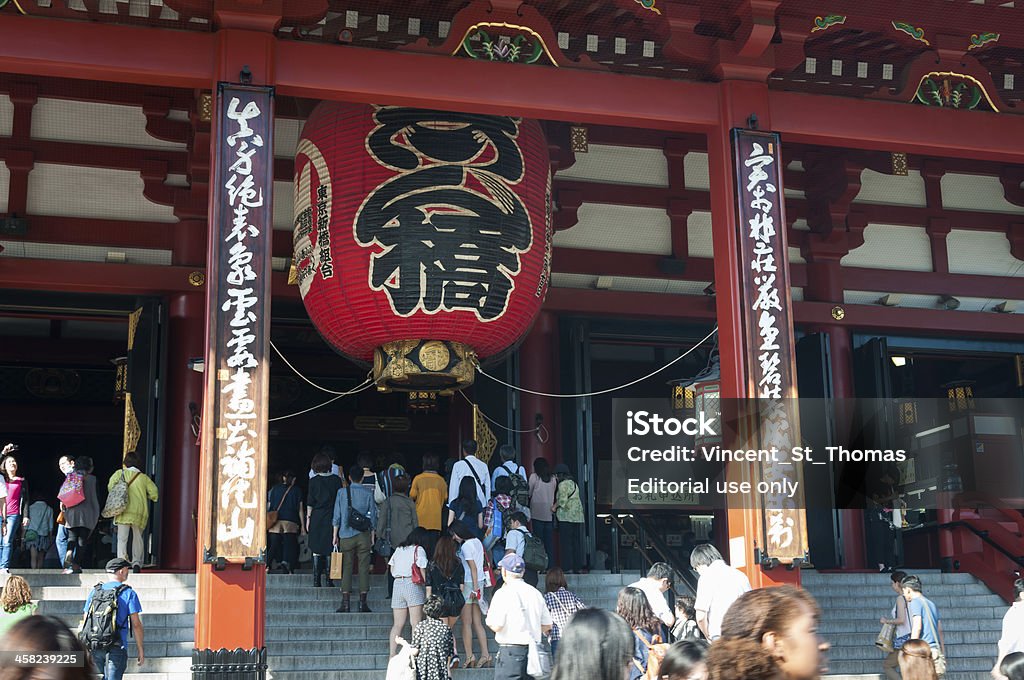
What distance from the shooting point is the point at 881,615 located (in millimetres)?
10844

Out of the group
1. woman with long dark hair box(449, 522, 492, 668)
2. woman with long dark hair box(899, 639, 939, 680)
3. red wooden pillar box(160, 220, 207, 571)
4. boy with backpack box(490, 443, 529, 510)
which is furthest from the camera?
red wooden pillar box(160, 220, 207, 571)

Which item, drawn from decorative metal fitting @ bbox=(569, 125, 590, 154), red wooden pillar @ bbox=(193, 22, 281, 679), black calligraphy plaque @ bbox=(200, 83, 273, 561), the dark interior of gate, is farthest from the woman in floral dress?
decorative metal fitting @ bbox=(569, 125, 590, 154)

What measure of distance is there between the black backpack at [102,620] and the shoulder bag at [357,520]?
2.75 metres

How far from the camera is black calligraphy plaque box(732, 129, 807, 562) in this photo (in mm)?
8672

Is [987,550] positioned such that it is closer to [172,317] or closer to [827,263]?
[827,263]

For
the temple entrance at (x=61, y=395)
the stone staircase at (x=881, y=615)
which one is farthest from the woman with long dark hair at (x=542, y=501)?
the temple entrance at (x=61, y=395)

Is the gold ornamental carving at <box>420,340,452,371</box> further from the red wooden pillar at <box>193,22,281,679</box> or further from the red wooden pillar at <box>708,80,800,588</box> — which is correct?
the red wooden pillar at <box>708,80,800,588</box>

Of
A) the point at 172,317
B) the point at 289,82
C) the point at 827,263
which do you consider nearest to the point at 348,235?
the point at 289,82

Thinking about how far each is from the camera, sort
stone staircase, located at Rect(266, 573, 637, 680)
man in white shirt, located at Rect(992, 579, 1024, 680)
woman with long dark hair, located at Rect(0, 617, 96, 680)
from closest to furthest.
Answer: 1. woman with long dark hair, located at Rect(0, 617, 96, 680)
2. man in white shirt, located at Rect(992, 579, 1024, 680)
3. stone staircase, located at Rect(266, 573, 637, 680)

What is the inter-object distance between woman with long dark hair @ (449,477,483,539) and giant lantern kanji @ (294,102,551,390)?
1.14m

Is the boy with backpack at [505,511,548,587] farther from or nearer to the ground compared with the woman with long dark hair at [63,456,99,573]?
nearer to the ground

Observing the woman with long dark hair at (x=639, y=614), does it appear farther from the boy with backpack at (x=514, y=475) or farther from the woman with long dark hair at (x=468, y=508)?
the boy with backpack at (x=514, y=475)

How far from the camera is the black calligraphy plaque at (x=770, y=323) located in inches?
341

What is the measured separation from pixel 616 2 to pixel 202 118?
152 inches
